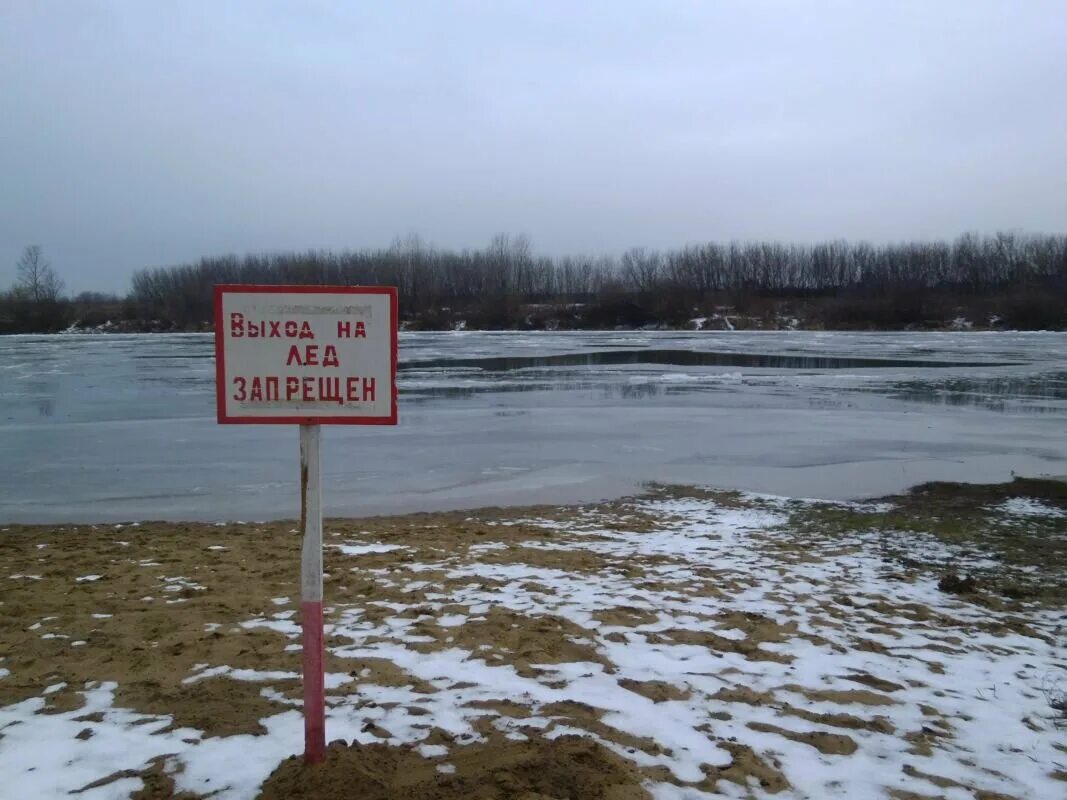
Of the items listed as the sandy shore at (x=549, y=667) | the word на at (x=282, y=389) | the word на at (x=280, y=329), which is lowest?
the sandy shore at (x=549, y=667)

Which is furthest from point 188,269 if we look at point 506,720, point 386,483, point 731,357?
point 506,720

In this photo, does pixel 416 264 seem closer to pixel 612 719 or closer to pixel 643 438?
pixel 643 438

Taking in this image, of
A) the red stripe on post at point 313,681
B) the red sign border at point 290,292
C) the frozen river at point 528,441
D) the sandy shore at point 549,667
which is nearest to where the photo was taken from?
the red sign border at point 290,292

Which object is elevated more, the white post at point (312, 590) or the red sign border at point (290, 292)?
the red sign border at point (290, 292)

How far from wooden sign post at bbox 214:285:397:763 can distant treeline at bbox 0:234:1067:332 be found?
255ft

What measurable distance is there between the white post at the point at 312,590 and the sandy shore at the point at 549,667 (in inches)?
8.0

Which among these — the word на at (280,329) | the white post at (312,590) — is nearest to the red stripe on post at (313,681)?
the white post at (312,590)

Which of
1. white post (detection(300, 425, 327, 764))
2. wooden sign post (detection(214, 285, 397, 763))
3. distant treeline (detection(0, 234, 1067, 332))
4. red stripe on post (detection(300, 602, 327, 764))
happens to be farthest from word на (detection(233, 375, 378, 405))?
distant treeline (detection(0, 234, 1067, 332))

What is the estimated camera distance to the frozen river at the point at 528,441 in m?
11.6

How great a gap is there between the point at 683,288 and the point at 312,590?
10643cm

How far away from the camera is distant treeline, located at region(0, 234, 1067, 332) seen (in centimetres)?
8712

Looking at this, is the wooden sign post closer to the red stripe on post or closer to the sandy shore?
the red stripe on post

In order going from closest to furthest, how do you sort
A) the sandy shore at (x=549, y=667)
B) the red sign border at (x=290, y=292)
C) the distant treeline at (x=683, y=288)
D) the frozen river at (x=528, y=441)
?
the red sign border at (x=290, y=292)
the sandy shore at (x=549, y=667)
the frozen river at (x=528, y=441)
the distant treeline at (x=683, y=288)

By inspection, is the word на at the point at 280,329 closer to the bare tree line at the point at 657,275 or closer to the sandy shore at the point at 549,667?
the sandy shore at the point at 549,667
